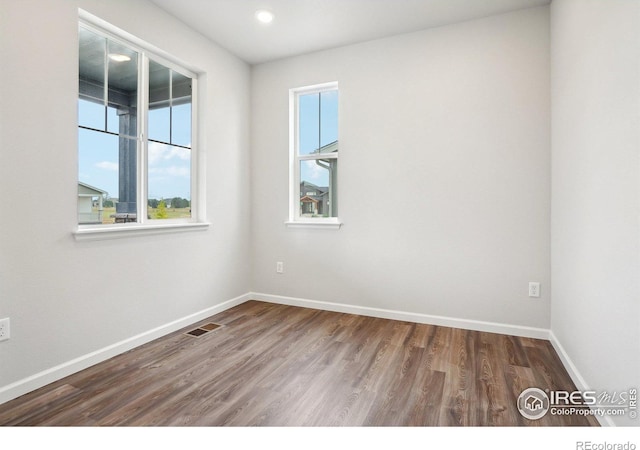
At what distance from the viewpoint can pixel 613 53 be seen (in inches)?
61.0

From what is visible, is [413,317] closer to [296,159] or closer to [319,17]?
[296,159]

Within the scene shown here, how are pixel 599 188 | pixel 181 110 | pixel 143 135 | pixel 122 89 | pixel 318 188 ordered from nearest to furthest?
pixel 599 188, pixel 122 89, pixel 143 135, pixel 181 110, pixel 318 188

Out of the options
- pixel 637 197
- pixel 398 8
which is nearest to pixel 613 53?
pixel 637 197

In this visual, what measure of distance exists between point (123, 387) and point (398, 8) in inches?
133

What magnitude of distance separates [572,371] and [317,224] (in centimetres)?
237

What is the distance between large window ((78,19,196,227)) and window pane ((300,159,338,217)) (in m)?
1.19

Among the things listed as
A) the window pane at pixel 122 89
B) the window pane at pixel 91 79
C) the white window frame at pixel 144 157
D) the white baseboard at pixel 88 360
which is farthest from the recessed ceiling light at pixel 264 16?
the white baseboard at pixel 88 360

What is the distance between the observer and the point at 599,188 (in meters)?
1.70

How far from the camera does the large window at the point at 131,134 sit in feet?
7.70

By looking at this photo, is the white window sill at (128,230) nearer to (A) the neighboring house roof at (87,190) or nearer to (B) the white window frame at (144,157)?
(B) the white window frame at (144,157)

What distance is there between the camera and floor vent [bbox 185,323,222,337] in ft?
9.40

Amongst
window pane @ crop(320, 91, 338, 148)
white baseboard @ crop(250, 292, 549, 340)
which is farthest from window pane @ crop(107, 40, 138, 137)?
white baseboard @ crop(250, 292, 549, 340)
